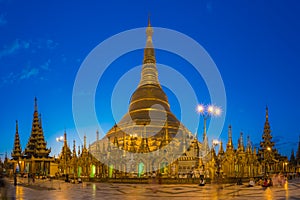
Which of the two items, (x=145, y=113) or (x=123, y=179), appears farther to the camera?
(x=145, y=113)

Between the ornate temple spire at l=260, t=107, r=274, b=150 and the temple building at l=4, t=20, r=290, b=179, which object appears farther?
the ornate temple spire at l=260, t=107, r=274, b=150

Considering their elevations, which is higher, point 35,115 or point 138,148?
point 35,115

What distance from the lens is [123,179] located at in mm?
45031

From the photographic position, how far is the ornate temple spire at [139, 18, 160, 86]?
8719cm

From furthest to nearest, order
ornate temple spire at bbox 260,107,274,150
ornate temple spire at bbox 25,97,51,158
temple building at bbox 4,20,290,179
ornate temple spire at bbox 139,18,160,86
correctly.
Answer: ornate temple spire at bbox 139,18,160,86 → ornate temple spire at bbox 25,97,51,158 → ornate temple spire at bbox 260,107,274,150 → temple building at bbox 4,20,290,179

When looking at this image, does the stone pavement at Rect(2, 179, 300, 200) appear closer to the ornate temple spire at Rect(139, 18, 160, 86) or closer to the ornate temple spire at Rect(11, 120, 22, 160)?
the ornate temple spire at Rect(139, 18, 160, 86)

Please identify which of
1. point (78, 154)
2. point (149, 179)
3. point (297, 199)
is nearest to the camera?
point (297, 199)

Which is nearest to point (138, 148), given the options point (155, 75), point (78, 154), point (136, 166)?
point (136, 166)

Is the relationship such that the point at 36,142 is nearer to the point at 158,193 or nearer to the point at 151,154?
the point at 151,154

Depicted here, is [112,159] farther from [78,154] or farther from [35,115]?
[35,115]

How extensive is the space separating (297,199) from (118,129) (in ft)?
170

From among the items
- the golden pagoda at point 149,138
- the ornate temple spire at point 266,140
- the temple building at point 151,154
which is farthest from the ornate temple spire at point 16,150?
the ornate temple spire at point 266,140

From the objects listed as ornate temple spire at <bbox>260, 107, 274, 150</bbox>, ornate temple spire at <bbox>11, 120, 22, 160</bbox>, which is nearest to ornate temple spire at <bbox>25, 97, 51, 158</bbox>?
ornate temple spire at <bbox>11, 120, 22, 160</bbox>

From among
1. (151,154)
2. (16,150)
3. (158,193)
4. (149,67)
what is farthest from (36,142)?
(158,193)
